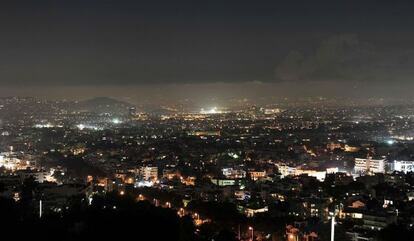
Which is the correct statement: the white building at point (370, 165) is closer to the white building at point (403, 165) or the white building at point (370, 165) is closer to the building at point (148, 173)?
the white building at point (403, 165)

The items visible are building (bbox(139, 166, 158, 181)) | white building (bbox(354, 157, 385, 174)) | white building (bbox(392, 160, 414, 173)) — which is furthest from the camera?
white building (bbox(354, 157, 385, 174))

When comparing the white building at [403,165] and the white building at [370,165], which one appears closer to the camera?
the white building at [403,165]

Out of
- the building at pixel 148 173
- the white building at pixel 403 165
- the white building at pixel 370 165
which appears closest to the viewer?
the building at pixel 148 173

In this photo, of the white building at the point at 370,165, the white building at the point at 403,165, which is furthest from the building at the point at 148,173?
the white building at the point at 403,165

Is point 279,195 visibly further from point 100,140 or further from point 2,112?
point 2,112

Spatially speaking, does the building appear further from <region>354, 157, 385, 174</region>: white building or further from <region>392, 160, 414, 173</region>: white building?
<region>392, 160, 414, 173</region>: white building

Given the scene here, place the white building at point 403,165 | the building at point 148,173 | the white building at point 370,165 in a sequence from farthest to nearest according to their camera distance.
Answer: the white building at point 370,165, the white building at point 403,165, the building at point 148,173

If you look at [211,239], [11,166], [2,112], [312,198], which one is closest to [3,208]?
[211,239]

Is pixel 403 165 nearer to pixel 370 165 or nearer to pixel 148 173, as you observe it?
pixel 370 165

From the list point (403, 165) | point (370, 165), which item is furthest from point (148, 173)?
point (403, 165)

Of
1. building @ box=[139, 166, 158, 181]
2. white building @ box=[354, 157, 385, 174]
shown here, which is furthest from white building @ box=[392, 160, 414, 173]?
building @ box=[139, 166, 158, 181]
